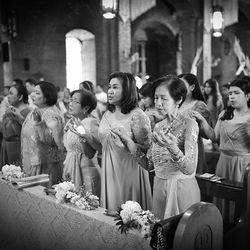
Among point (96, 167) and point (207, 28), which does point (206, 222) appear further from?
point (207, 28)

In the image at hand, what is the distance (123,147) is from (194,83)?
159 centimetres

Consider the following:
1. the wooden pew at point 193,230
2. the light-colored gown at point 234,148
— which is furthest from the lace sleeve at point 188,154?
the light-colored gown at point 234,148

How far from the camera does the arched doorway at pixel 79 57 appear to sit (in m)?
14.1

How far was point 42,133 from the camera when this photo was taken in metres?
4.29

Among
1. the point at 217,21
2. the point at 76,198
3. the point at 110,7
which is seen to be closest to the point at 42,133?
the point at 76,198

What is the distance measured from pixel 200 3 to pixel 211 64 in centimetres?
281

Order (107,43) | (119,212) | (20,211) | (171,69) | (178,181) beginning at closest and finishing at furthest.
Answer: (119,212) < (178,181) < (20,211) < (107,43) < (171,69)

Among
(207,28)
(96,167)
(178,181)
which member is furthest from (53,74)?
(178,181)

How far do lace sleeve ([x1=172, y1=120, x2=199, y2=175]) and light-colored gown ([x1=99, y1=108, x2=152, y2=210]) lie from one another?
71cm

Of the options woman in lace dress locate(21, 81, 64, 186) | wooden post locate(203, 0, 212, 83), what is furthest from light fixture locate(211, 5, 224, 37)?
woman in lace dress locate(21, 81, 64, 186)

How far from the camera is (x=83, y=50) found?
14.4 meters

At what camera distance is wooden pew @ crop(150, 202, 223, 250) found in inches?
71.0

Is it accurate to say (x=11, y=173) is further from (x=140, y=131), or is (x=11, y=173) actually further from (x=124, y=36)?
(x=124, y=36)

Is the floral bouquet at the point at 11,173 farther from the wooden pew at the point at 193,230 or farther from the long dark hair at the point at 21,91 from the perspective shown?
the long dark hair at the point at 21,91
